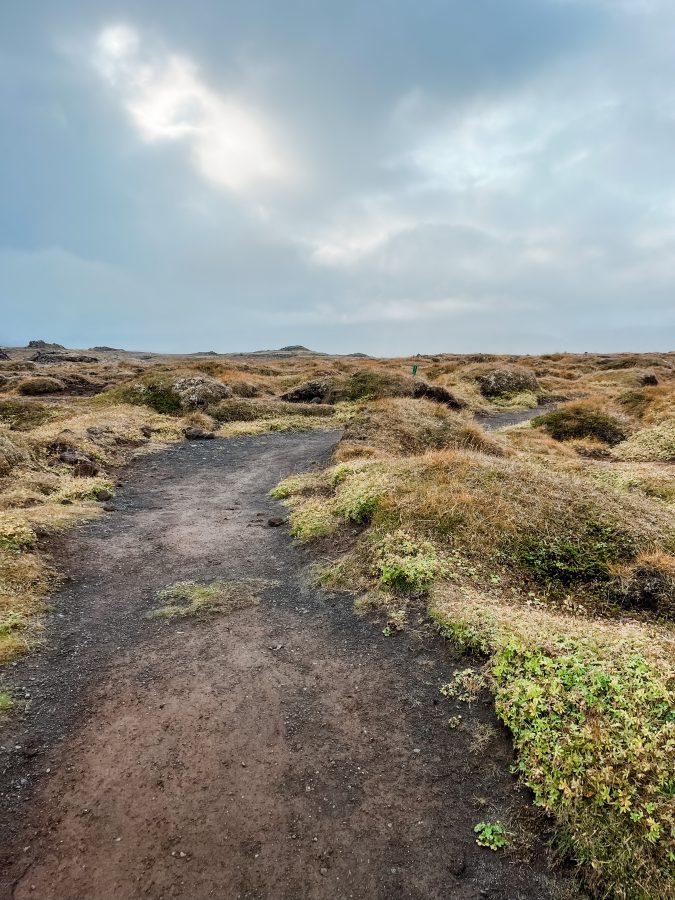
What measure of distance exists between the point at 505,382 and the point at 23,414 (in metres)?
32.9

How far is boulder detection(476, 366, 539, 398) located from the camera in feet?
128

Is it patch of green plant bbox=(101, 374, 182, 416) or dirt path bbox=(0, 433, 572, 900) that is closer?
dirt path bbox=(0, 433, 572, 900)

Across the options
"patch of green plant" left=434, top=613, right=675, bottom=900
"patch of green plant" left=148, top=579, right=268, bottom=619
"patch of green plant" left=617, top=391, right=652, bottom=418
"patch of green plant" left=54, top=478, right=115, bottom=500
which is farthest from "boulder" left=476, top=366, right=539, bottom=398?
"patch of green plant" left=434, top=613, right=675, bottom=900

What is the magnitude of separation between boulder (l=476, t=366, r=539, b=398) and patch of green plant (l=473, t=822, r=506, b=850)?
120 ft

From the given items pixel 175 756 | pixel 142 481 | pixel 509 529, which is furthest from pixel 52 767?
pixel 142 481

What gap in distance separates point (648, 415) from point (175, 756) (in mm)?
24930

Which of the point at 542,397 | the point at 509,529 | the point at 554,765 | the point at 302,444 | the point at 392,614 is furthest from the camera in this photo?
the point at 542,397

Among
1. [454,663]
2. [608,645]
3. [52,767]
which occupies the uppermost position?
[608,645]

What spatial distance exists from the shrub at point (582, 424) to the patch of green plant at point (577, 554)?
567 inches

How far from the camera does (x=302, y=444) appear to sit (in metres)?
22.7

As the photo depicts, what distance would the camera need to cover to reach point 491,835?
425 centimetres

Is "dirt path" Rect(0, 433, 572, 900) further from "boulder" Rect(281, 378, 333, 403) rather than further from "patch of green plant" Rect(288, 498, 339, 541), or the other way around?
"boulder" Rect(281, 378, 333, 403)

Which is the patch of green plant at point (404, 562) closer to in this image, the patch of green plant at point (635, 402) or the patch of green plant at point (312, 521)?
the patch of green plant at point (312, 521)

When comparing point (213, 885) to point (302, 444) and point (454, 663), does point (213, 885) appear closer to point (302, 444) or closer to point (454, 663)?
point (454, 663)
